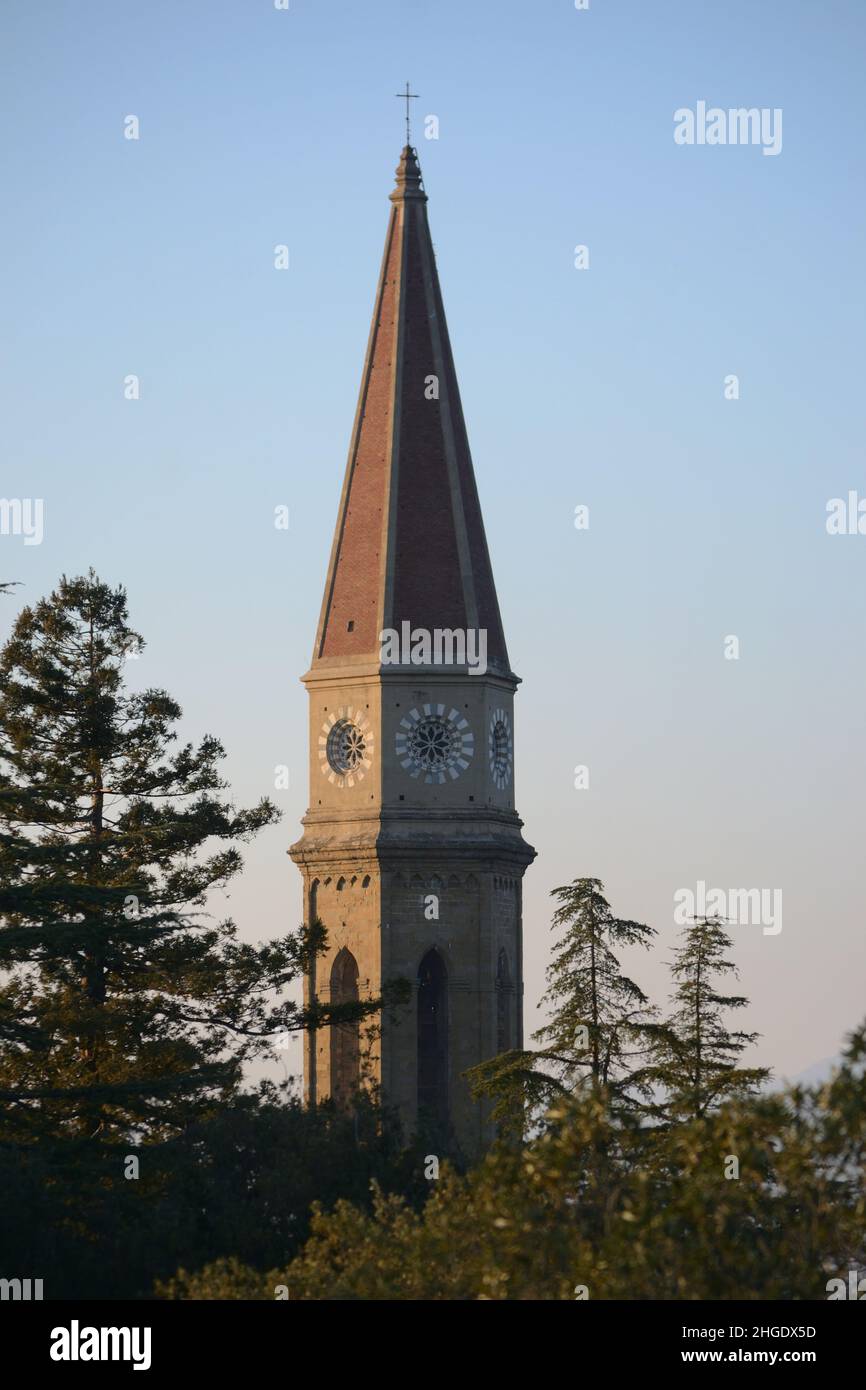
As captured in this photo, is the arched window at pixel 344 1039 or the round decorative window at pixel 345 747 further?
the round decorative window at pixel 345 747

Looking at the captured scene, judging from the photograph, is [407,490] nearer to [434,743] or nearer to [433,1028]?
[434,743]

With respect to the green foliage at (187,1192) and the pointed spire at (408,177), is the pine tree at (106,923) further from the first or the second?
the pointed spire at (408,177)

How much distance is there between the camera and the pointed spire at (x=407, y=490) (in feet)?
336

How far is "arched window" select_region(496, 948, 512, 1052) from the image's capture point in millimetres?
101188

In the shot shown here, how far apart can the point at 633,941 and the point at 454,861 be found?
2918cm

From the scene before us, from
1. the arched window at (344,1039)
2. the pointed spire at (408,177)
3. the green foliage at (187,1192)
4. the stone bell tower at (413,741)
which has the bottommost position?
the green foliage at (187,1192)

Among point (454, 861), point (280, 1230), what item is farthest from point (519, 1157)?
point (454, 861)

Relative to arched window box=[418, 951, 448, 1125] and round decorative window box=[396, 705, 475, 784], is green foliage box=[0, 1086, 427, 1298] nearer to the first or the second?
arched window box=[418, 951, 448, 1125]

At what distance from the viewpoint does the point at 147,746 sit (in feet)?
242

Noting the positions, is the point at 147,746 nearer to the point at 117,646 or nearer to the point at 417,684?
the point at 117,646

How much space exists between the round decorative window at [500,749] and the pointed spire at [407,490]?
5.66ft

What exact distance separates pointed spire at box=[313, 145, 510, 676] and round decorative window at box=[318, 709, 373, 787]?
1872 mm

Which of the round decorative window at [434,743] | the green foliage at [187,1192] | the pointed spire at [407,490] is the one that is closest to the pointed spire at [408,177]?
the pointed spire at [407,490]
